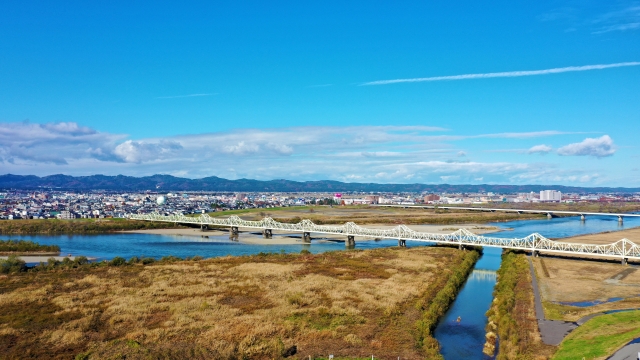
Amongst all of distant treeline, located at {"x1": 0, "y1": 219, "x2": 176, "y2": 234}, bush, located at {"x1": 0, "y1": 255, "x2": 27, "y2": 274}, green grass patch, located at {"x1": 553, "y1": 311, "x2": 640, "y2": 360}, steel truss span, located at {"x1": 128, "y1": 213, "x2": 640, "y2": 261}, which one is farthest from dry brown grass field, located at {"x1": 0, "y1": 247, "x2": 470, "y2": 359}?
distant treeline, located at {"x1": 0, "y1": 219, "x2": 176, "y2": 234}

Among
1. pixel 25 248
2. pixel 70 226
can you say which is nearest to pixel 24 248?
pixel 25 248

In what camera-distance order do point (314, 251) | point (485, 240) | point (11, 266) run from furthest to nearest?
1. point (314, 251)
2. point (485, 240)
3. point (11, 266)

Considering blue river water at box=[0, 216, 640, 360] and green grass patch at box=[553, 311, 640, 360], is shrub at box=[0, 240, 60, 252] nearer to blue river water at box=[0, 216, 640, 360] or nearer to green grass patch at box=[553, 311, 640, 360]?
blue river water at box=[0, 216, 640, 360]

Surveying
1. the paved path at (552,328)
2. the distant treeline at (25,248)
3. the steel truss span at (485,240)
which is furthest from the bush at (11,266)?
the paved path at (552,328)

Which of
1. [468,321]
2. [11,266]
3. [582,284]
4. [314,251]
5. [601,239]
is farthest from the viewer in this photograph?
[601,239]

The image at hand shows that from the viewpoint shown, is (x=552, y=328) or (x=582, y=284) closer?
(x=552, y=328)

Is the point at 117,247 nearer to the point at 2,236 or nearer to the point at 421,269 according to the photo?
the point at 2,236

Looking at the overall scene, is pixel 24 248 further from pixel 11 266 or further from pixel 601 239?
pixel 601 239
